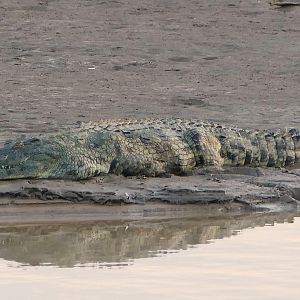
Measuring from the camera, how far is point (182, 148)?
10219 millimetres

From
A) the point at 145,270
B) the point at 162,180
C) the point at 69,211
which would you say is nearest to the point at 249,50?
the point at 162,180

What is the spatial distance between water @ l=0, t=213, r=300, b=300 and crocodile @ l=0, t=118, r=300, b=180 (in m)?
0.84

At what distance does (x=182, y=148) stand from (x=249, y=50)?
690 cm

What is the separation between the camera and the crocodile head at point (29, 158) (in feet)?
30.1

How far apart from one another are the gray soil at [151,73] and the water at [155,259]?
1.71 feet

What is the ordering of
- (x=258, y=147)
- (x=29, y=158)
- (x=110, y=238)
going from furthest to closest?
(x=258, y=147)
(x=29, y=158)
(x=110, y=238)

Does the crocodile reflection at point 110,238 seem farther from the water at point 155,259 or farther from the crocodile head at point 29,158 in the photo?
the crocodile head at point 29,158

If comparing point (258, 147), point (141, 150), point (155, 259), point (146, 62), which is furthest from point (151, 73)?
point (155, 259)

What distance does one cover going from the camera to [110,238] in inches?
325

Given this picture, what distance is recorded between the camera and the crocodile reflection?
7.55m

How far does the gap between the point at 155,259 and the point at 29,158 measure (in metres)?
2.09

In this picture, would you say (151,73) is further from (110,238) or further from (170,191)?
(110,238)

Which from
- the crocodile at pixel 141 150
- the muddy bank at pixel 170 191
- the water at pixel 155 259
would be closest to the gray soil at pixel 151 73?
the muddy bank at pixel 170 191

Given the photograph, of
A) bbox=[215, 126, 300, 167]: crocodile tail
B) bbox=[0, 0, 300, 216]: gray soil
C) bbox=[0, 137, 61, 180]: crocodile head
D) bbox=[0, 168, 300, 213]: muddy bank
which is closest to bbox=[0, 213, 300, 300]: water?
bbox=[0, 168, 300, 213]: muddy bank
